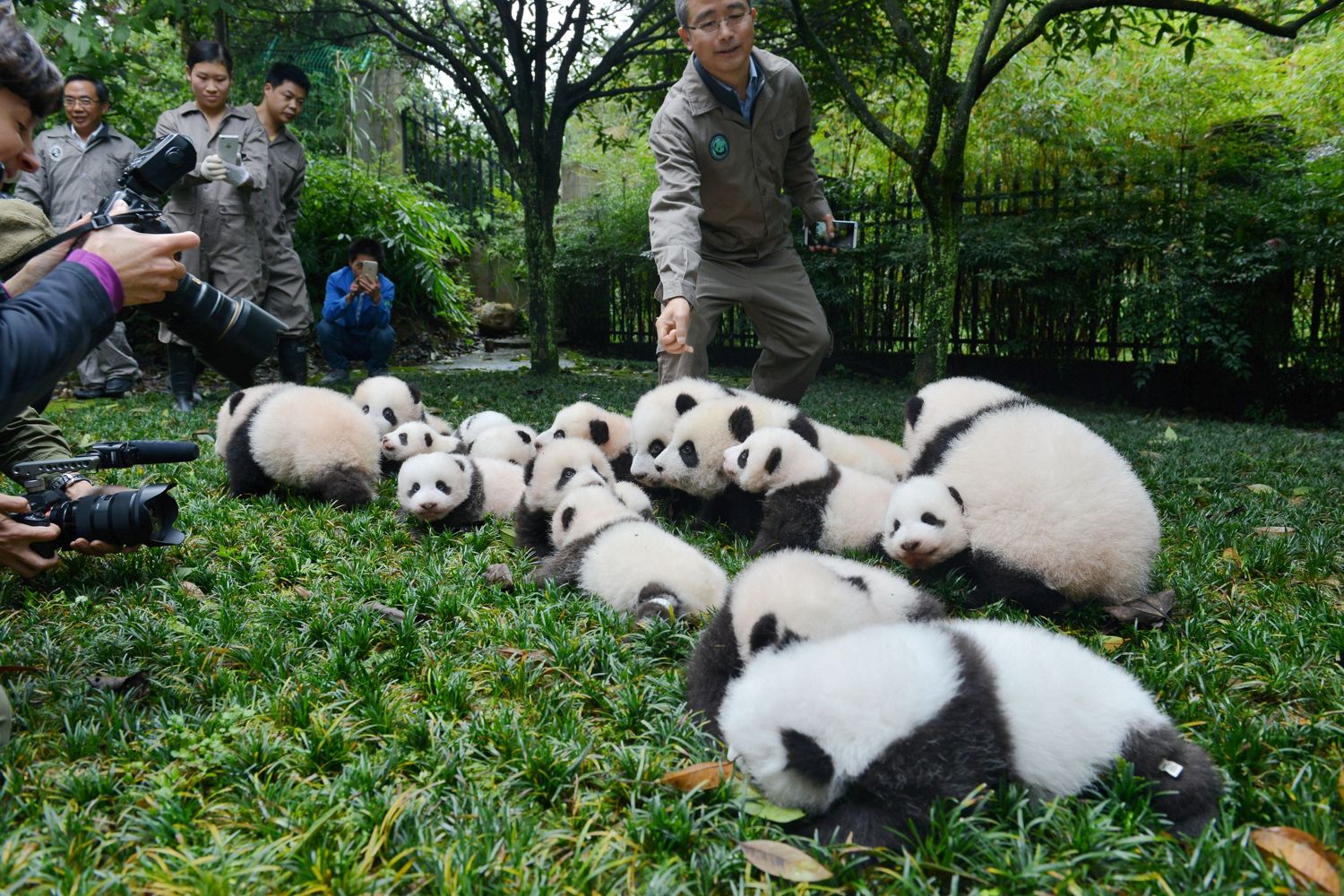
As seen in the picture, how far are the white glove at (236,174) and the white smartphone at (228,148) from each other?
2.7 inches

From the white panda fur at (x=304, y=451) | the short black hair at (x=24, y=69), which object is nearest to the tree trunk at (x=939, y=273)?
the white panda fur at (x=304, y=451)

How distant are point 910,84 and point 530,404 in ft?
20.7

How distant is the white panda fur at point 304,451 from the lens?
4.34 metres

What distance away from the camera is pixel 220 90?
7.19 meters

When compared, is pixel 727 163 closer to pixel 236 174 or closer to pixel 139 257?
pixel 139 257

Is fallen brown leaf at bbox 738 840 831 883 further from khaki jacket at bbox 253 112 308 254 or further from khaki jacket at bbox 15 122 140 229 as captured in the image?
khaki jacket at bbox 15 122 140 229

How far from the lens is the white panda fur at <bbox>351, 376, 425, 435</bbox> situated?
5.52 metres

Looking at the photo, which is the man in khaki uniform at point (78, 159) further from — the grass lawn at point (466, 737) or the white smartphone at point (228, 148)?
the grass lawn at point (466, 737)

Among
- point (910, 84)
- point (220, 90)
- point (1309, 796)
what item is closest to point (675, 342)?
point (1309, 796)

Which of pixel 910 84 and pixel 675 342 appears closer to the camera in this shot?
pixel 675 342

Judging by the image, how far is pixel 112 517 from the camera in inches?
113

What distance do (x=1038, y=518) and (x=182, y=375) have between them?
7285 millimetres

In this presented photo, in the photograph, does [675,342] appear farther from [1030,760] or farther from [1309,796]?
[1309,796]

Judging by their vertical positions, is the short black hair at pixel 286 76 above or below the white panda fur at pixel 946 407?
above
